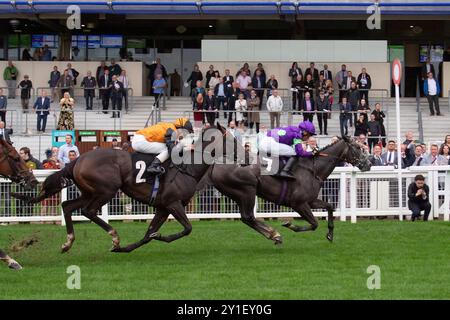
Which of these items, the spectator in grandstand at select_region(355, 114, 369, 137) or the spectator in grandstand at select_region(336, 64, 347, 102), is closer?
the spectator in grandstand at select_region(355, 114, 369, 137)

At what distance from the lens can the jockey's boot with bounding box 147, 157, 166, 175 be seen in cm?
1325

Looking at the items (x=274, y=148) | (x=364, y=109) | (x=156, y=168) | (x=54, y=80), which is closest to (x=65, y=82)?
(x=54, y=80)

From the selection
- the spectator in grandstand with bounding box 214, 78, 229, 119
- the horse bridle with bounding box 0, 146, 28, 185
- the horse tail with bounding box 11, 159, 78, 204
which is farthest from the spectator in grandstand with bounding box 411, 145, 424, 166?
the horse bridle with bounding box 0, 146, 28, 185

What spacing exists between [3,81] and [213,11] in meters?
6.16

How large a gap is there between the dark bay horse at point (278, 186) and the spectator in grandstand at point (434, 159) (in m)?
4.67

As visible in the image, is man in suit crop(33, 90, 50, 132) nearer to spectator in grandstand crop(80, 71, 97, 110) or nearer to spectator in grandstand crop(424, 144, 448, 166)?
spectator in grandstand crop(80, 71, 97, 110)

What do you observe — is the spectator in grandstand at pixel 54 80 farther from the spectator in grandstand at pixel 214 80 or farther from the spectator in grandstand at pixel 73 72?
the spectator in grandstand at pixel 214 80

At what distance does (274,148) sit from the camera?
14812mm

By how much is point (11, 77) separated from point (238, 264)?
60.1 ft

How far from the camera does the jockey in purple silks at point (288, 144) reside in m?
14.8

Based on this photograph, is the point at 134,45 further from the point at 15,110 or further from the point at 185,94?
the point at 15,110

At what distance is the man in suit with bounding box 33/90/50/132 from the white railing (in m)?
7.86

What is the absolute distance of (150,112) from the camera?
1083 inches

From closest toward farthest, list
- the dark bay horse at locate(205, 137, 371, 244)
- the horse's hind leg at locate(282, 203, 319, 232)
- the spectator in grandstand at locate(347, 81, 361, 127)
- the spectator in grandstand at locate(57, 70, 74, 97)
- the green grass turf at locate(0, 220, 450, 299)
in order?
the green grass turf at locate(0, 220, 450, 299), the dark bay horse at locate(205, 137, 371, 244), the horse's hind leg at locate(282, 203, 319, 232), the spectator in grandstand at locate(347, 81, 361, 127), the spectator in grandstand at locate(57, 70, 74, 97)
